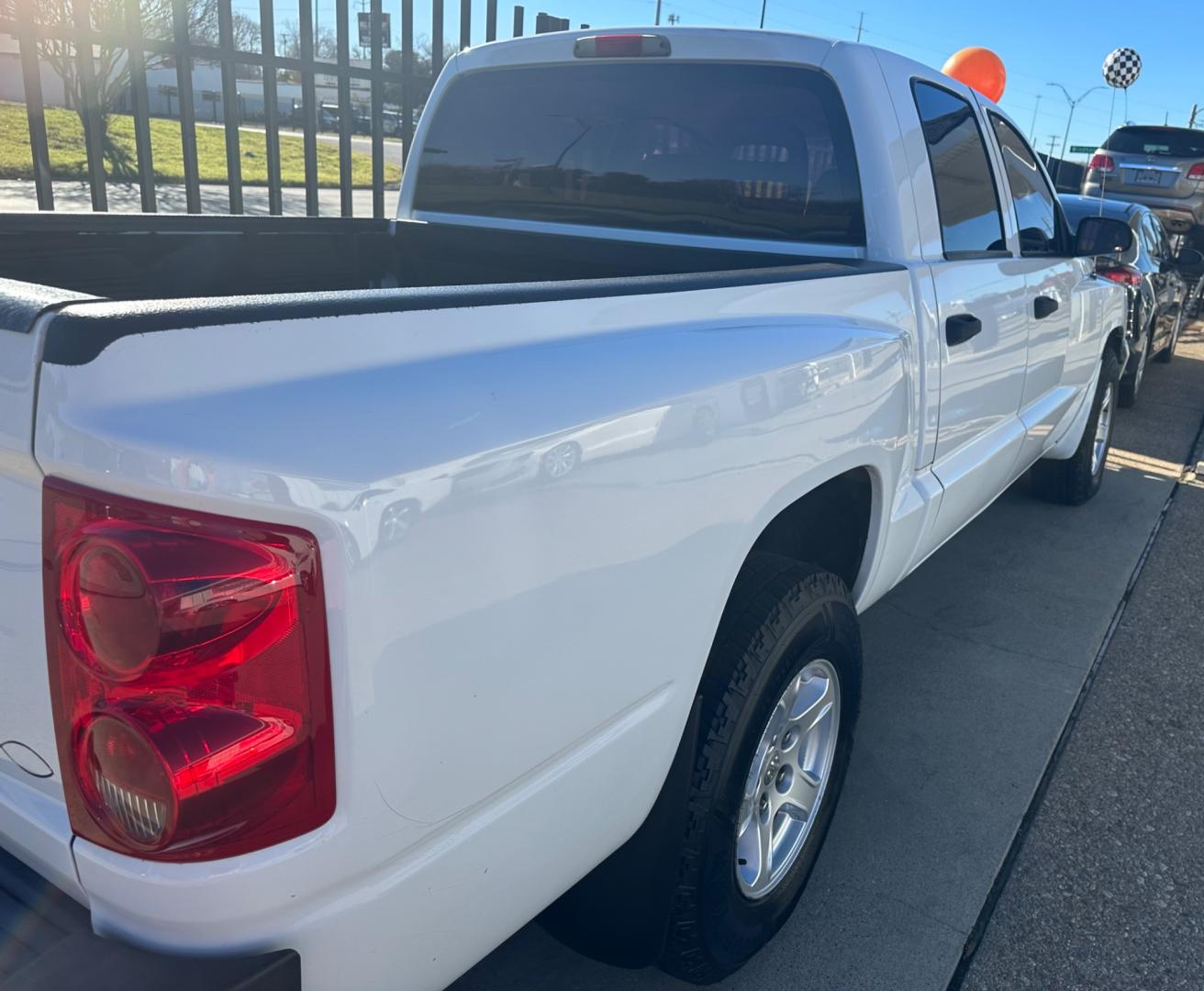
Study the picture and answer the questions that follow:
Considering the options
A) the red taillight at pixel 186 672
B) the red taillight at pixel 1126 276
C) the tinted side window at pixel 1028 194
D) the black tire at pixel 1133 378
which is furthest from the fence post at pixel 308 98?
the black tire at pixel 1133 378

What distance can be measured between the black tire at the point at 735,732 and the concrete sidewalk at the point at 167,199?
9585 mm

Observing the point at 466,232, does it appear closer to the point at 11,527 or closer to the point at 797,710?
the point at 797,710

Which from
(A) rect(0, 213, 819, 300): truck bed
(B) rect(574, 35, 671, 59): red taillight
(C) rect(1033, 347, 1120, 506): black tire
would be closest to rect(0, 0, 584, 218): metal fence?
(A) rect(0, 213, 819, 300): truck bed

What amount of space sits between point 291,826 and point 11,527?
48cm

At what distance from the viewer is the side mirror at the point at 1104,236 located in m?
3.90

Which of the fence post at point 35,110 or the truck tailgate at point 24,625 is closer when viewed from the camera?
the truck tailgate at point 24,625

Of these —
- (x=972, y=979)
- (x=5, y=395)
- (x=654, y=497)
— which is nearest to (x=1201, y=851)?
(x=972, y=979)

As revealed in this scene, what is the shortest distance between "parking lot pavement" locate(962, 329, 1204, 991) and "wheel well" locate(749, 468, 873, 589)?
92 centimetres

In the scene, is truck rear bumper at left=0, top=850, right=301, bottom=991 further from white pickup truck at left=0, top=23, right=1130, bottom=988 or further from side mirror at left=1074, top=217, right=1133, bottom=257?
side mirror at left=1074, top=217, right=1133, bottom=257

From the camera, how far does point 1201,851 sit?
9.30 ft

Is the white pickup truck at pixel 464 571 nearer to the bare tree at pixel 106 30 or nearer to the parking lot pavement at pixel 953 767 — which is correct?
the parking lot pavement at pixel 953 767

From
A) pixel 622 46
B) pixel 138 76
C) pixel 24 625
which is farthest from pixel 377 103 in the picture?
pixel 24 625

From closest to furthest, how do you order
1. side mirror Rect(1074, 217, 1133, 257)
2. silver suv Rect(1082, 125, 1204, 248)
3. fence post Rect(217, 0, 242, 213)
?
side mirror Rect(1074, 217, 1133, 257) < fence post Rect(217, 0, 242, 213) < silver suv Rect(1082, 125, 1204, 248)

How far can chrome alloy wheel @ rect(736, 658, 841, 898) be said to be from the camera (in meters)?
2.27
